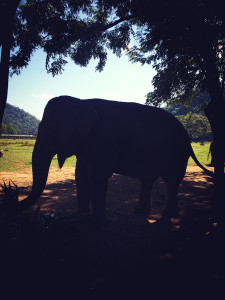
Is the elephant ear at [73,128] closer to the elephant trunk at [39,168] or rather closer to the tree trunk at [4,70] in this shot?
the elephant trunk at [39,168]

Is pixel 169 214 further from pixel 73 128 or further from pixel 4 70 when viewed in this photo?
pixel 4 70

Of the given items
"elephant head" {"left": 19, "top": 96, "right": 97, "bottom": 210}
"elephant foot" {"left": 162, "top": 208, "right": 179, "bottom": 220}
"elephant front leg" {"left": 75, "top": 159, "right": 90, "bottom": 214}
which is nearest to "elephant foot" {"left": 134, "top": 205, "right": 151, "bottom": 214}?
"elephant foot" {"left": 162, "top": 208, "right": 179, "bottom": 220}

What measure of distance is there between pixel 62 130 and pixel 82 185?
1269 mm

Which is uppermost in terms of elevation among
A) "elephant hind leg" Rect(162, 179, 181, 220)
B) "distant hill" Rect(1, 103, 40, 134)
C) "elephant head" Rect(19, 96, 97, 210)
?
"distant hill" Rect(1, 103, 40, 134)

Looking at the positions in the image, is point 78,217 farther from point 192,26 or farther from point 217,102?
point 192,26

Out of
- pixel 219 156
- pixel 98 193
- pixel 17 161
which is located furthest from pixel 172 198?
pixel 17 161

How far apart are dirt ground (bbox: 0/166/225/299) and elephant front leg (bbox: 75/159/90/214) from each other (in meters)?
0.49

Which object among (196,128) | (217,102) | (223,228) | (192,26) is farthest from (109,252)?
(196,128)

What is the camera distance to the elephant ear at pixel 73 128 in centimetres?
320

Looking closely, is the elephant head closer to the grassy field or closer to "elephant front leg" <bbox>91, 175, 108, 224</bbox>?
"elephant front leg" <bbox>91, 175, 108, 224</bbox>

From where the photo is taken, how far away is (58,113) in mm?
3264

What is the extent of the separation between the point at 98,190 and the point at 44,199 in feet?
9.06

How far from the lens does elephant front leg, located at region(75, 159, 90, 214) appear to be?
12.5 feet

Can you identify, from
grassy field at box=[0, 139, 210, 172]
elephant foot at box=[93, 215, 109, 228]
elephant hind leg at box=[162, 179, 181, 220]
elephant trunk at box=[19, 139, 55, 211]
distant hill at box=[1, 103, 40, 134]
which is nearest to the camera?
elephant trunk at box=[19, 139, 55, 211]
